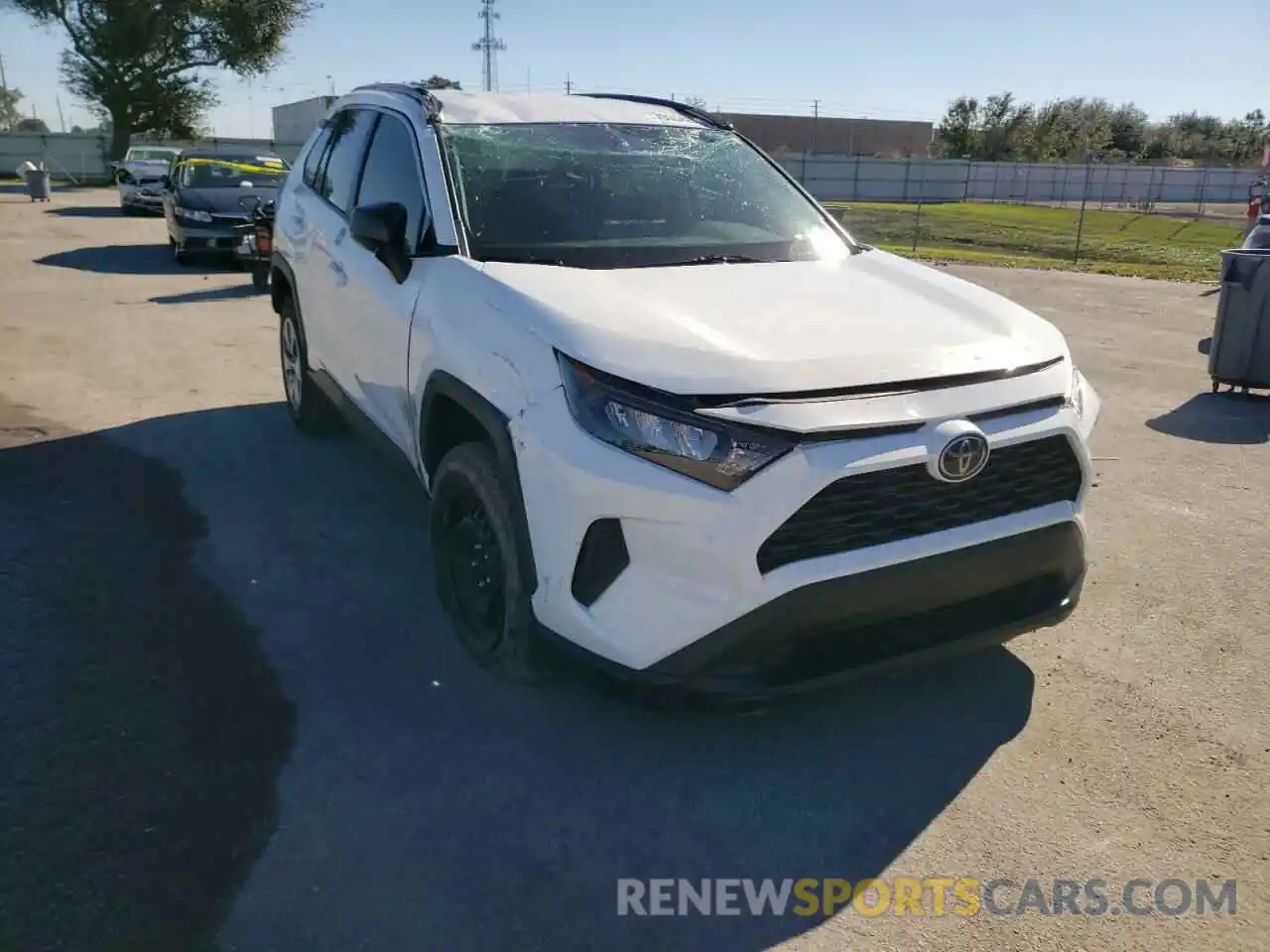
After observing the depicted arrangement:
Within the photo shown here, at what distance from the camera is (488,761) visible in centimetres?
312

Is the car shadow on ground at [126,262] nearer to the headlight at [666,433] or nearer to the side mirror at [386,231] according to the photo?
the side mirror at [386,231]

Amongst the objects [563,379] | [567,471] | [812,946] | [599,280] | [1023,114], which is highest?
[1023,114]

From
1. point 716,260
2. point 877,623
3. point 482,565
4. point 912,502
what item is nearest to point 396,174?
point 716,260

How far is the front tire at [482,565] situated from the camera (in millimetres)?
3195

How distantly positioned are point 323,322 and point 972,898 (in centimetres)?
393

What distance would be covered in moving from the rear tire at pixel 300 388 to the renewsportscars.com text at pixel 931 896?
3945mm

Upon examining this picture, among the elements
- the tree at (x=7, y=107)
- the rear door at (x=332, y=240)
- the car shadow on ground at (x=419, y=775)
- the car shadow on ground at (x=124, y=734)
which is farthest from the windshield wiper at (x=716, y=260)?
the tree at (x=7, y=107)

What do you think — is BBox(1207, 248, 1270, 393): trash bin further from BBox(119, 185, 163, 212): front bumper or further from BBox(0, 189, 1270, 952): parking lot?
BBox(119, 185, 163, 212): front bumper

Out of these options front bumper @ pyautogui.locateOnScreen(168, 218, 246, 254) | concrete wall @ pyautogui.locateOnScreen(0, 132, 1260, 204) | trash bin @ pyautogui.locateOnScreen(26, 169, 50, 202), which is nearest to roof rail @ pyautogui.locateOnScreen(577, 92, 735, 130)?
front bumper @ pyautogui.locateOnScreen(168, 218, 246, 254)

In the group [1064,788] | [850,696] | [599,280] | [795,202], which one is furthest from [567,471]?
[795,202]

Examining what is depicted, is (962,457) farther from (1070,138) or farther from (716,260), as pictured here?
(1070,138)

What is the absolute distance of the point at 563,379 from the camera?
291 centimetres

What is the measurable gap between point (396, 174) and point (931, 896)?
11.1 feet

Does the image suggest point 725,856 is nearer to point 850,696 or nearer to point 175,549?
point 850,696
